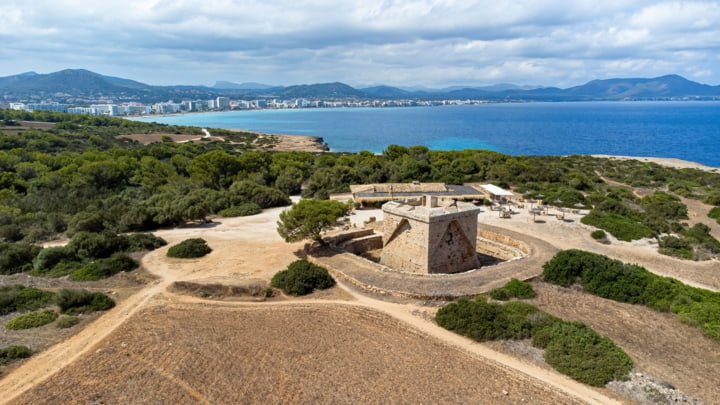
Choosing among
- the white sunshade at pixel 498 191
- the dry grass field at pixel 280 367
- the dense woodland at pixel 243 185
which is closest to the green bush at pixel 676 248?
the dense woodland at pixel 243 185

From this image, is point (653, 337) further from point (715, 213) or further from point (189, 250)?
point (715, 213)

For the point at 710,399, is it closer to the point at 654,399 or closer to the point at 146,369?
the point at 654,399

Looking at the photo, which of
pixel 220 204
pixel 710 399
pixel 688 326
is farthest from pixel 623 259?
pixel 220 204

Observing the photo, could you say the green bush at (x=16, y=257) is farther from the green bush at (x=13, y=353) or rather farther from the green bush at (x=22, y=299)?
the green bush at (x=13, y=353)

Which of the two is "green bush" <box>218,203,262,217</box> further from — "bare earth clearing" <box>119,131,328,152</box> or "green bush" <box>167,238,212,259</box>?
"bare earth clearing" <box>119,131,328,152</box>

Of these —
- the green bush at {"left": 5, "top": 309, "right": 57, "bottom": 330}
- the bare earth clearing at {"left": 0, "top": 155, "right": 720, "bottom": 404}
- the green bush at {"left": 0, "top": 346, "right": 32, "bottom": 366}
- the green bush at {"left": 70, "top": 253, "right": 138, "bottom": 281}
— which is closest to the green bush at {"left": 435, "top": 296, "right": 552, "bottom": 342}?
the bare earth clearing at {"left": 0, "top": 155, "right": 720, "bottom": 404}
